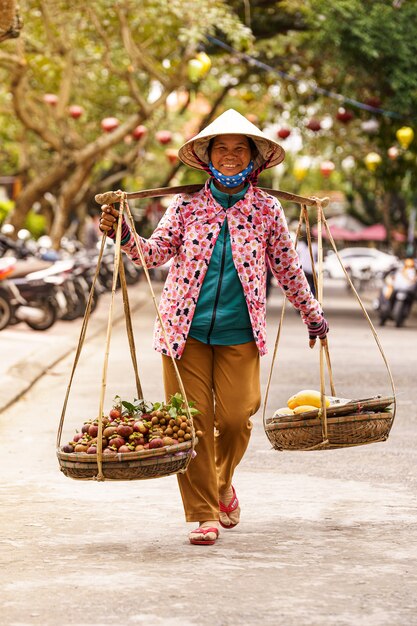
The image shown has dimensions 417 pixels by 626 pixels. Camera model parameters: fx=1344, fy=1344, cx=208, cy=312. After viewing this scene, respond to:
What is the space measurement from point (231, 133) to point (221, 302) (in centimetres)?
74

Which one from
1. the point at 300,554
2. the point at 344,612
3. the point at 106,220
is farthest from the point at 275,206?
the point at 344,612

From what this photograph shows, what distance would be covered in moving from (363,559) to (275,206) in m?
1.61

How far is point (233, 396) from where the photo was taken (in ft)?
19.4

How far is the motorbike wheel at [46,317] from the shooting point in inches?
696

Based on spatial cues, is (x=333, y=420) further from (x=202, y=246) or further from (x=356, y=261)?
(x=356, y=261)

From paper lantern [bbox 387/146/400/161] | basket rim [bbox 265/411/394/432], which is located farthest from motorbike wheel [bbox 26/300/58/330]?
basket rim [bbox 265/411/394/432]

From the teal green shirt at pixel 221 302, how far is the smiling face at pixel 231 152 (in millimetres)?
251

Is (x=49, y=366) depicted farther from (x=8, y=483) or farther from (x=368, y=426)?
(x=368, y=426)

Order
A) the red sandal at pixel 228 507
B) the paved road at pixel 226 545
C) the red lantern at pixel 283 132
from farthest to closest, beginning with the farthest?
the red lantern at pixel 283 132 < the red sandal at pixel 228 507 < the paved road at pixel 226 545

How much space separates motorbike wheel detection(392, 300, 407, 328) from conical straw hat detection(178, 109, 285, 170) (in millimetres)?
15585

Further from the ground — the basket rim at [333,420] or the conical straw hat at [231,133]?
the conical straw hat at [231,133]

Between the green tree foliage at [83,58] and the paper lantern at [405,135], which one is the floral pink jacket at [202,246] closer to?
the green tree foliage at [83,58]

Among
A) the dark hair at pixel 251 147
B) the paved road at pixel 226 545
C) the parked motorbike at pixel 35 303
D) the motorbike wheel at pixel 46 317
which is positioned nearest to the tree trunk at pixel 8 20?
the paved road at pixel 226 545

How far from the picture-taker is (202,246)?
19.3ft
